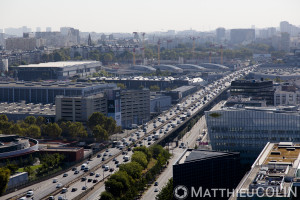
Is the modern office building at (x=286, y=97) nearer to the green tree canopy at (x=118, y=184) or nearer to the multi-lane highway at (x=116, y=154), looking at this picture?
the multi-lane highway at (x=116, y=154)

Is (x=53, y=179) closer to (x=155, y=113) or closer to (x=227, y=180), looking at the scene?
(x=227, y=180)

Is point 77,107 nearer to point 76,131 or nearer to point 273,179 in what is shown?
point 76,131

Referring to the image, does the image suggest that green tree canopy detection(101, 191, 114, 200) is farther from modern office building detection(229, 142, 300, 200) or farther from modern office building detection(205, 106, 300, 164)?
modern office building detection(205, 106, 300, 164)

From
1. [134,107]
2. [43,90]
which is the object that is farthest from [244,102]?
[43,90]

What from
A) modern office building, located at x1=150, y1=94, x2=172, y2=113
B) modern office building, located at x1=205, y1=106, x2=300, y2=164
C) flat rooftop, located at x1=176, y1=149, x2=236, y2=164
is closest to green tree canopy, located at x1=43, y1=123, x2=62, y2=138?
modern office building, located at x1=205, y1=106, x2=300, y2=164

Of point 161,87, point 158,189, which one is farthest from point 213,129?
point 161,87

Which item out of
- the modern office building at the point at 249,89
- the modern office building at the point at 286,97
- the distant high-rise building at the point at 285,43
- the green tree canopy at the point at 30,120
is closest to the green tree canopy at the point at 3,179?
the green tree canopy at the point at 30,120
